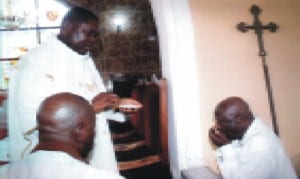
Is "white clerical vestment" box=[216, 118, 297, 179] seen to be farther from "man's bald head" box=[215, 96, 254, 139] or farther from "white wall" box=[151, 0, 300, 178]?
"white wall" box=[151, 0, 300, 178]

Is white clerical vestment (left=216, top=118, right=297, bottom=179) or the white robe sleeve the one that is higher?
the white robe sleeve

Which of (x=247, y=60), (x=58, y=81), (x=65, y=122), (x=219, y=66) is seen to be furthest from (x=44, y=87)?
(x=247, y=60)

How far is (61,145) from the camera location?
1.00m

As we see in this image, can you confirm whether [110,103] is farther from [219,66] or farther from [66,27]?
[219,66]

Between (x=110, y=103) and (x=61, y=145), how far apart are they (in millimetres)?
871

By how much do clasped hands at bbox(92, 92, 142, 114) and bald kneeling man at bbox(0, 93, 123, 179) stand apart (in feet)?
→ 2.36

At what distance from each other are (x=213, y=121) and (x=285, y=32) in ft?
2.77

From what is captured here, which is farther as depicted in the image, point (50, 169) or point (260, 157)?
point (260, 157)

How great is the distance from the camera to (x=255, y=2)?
2.31m

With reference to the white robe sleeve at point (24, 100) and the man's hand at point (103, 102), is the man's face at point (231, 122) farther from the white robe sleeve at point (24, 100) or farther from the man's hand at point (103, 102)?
the white robe sleeve at point (24, 100)

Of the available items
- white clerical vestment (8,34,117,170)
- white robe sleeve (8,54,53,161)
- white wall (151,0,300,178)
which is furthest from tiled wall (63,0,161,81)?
white robe sleeve (8,54,53,161)

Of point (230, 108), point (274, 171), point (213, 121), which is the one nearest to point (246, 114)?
point (230, 108)

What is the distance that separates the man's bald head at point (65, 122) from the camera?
1.02 meters

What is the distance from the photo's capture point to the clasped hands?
1829mm
